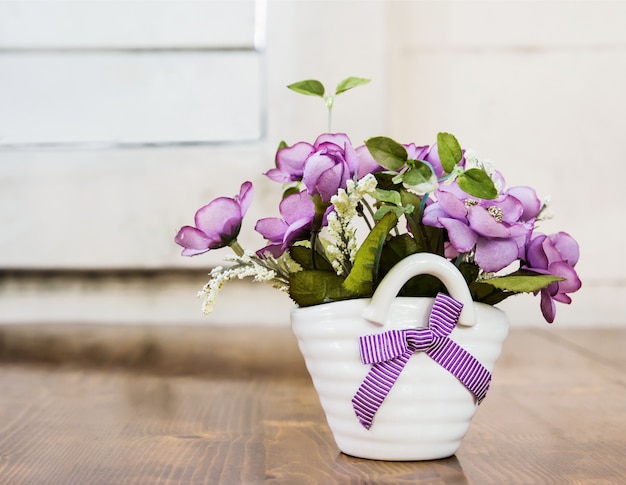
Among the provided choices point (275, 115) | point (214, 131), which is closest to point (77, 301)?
point (214, 131)

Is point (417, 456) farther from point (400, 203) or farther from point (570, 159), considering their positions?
point (570, 159)

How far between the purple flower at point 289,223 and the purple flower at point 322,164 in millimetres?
20

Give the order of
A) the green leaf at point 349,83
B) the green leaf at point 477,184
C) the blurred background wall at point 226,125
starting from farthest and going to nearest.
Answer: the blurred background wall at point 226,125
the green leaf at point 349,83
the green leaf at point 477,184

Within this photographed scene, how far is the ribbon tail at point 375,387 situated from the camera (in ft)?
1.90

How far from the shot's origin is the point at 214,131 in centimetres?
184

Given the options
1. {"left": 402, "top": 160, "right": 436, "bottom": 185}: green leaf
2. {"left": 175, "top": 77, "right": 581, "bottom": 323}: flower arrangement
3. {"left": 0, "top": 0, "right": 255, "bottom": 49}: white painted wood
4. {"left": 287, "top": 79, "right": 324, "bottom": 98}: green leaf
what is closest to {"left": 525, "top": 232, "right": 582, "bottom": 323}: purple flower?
{"left": 175, "top": 77, "right": 581, "bottom": 323}: flower arrangement

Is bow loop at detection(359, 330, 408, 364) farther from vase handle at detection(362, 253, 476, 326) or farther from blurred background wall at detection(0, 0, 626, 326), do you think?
blurred background wall at detection(0, 0, 626, 326)

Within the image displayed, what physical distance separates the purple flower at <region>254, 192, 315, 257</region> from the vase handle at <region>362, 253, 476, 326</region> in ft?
0.25

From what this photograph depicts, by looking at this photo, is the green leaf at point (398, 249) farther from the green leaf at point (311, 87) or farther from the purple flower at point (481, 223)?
the green leaf at point (311, 87)

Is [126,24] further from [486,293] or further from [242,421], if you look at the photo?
[486,293]

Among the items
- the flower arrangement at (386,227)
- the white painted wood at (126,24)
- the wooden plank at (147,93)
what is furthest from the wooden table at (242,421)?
the white painted wood at (126,24)

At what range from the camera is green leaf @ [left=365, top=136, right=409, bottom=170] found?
1.93 ft

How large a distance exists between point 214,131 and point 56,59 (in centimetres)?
40

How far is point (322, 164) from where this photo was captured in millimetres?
580
